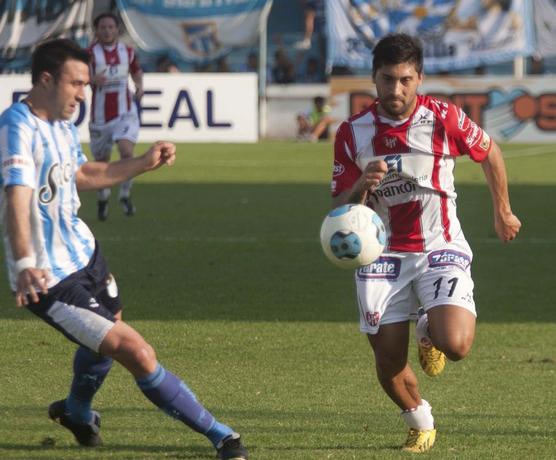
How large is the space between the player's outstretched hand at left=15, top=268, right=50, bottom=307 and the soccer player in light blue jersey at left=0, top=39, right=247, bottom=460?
2 centimetres

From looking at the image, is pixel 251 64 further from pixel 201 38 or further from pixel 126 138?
pixel 126 138

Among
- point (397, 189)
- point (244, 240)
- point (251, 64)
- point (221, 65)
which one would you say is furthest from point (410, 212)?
point (251, 64)

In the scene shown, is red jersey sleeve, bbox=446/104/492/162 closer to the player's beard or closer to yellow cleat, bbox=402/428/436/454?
the player's beard

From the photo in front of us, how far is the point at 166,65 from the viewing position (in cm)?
3566

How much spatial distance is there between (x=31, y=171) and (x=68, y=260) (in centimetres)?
45

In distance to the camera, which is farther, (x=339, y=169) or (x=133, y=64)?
(x=133, y=64)

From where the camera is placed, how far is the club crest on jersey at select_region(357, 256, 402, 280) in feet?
22.0

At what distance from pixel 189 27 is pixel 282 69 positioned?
8.97ft

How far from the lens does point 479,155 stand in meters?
6.86

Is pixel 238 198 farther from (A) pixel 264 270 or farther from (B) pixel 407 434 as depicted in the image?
(B) pixel 407 434

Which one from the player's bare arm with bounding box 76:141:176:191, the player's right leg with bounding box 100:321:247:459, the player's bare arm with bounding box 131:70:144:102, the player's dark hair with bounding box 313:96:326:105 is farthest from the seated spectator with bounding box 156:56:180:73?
the player's right leg with bounding box 100:321:247:459

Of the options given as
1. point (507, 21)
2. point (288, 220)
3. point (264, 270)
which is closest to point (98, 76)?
point (288, 220)

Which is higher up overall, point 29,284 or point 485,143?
point 485,143

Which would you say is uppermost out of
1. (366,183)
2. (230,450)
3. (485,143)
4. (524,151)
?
(485,143)
